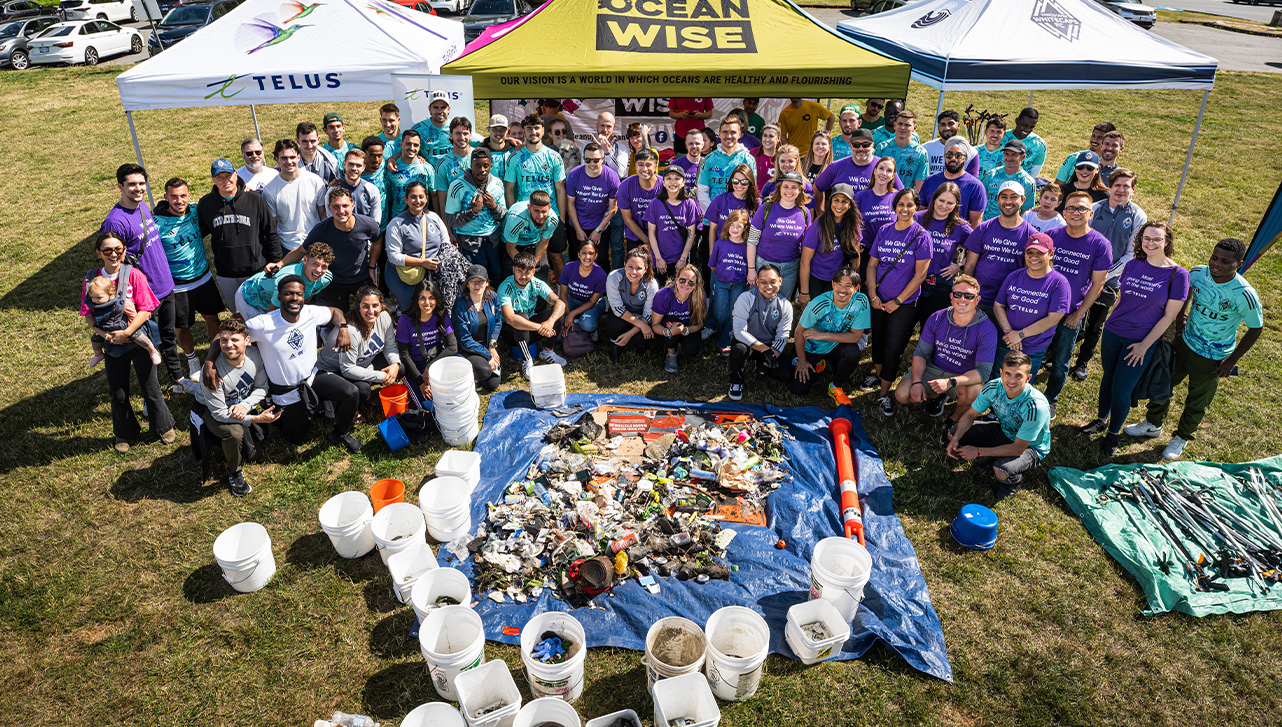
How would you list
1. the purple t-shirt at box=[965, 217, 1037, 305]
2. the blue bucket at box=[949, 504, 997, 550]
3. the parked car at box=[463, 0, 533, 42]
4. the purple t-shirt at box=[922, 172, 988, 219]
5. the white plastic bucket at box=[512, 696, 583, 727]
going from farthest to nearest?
the parked car at box=[463, 0, 533, 42], the purple t-shirt at box=[922, 172, 988, 219], the purple t-shirt at box=[965, 217, 1037, 305], the blue bucket at box=[949, 504, 997, 550], the white plastic bucket at box=[512, 696, 583, 727]

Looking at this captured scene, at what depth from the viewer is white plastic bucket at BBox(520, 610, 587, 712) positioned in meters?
4.37

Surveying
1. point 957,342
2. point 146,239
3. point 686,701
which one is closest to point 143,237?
point 146,239

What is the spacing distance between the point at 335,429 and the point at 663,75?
587cm

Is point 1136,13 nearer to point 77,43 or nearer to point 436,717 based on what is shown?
point 436,717

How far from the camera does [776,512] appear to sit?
6.13 meters

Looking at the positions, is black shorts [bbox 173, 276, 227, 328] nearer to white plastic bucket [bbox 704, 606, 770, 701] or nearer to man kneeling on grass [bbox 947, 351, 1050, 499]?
white plastic bucket [bbox 704, 606, 770, 701]

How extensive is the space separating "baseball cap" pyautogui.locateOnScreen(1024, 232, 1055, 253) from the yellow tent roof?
3.44m

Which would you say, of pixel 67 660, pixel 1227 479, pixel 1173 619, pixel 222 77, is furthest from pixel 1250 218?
pixel 67 660

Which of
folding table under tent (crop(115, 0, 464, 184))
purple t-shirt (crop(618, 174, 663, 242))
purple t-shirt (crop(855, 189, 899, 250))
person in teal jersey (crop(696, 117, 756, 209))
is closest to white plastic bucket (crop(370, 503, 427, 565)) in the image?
purple t-shirt (crop(618, 174, 663, 242))

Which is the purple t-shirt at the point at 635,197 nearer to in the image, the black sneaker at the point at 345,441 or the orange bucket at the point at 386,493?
the black sneaker at the point at 345,441

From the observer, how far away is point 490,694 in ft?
14.7

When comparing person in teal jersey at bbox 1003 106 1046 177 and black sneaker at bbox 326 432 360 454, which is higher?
person in teal jersey at bbox 1003 106 1046 177

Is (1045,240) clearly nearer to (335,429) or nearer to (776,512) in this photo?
(776,512)

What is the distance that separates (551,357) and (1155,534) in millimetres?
6079
